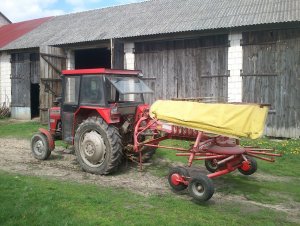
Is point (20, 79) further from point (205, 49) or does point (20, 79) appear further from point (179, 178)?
point (179, 178)

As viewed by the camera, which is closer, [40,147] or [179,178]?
[179,178]

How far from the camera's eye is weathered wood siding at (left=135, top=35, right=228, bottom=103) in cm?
1256

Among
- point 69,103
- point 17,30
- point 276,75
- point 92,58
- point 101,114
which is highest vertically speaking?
point 17,30

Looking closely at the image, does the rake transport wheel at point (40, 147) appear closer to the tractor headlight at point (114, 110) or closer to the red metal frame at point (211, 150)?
the tractor headlight at point (114, 110)

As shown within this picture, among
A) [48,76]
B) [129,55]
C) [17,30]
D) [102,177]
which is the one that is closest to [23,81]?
[48,76]

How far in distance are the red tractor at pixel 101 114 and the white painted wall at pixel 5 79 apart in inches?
493

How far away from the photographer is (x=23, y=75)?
18406mm

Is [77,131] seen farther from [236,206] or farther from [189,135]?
[236,206]

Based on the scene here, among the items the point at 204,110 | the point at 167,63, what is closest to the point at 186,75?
the point at 167,63

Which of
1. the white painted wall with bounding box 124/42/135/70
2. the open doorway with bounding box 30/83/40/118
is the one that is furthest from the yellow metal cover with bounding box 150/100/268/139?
the open doorway with bounding box 30/83/40/118

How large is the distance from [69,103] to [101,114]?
1054mm

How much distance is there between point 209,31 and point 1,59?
40.6ft

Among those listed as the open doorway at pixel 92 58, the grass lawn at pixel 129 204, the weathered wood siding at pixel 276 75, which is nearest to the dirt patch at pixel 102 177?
the grass lawn at pixel 129 204

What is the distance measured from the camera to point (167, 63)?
44.7 ft
